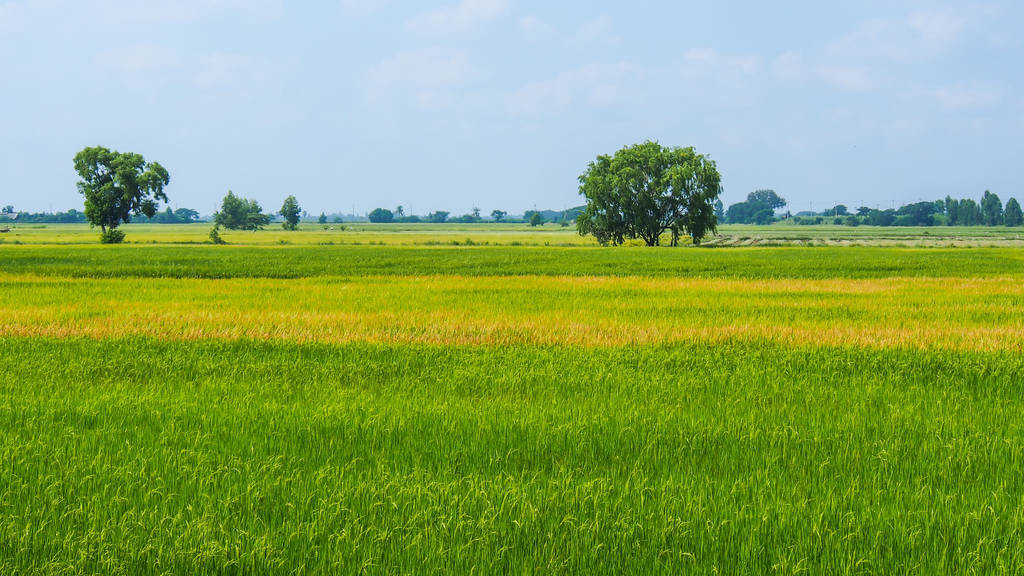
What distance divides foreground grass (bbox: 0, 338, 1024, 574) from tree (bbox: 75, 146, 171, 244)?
90094 mm

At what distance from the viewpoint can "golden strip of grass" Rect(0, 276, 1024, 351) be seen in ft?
46.8

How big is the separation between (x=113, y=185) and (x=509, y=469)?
97.9 meters

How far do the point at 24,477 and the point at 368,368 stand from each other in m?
5.18

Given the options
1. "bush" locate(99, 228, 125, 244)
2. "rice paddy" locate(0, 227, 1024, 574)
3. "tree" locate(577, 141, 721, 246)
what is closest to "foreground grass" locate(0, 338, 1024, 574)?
"rice paddy" locate(0, 227, 1024, 574)

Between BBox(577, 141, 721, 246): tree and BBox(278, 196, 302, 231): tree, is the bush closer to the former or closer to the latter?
BBox(577, 141, 721, 246): tree

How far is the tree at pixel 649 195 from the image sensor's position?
7831 cm

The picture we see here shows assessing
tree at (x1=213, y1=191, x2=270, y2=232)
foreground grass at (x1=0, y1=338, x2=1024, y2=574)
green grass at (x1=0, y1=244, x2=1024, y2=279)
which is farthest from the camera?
tree at (x1=213, y1=191, x2=270, y2=232)

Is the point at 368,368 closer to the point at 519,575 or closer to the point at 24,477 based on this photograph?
the point at 24,477

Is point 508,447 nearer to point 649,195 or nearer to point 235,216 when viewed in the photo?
point 649,195

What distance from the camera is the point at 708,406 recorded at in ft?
27.7

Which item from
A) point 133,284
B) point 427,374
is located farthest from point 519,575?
point 133,284

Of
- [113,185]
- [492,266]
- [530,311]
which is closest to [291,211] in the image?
[113,185]

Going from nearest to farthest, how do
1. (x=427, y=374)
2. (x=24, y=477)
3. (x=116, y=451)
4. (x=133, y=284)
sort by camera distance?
(x=24, y=477)
(x=116, y=451)
(x=427, y=374)
(x=133, y=284)

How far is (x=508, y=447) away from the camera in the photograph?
675cm
